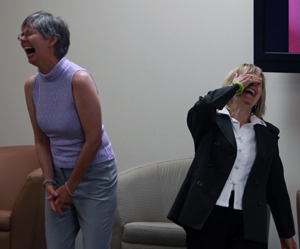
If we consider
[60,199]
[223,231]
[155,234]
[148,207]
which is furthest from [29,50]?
[148,207]

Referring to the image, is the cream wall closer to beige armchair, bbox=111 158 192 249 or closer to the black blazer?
beige armchair, bbox=111 158 192 249

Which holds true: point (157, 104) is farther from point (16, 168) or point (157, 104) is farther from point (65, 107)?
point (65, 107)

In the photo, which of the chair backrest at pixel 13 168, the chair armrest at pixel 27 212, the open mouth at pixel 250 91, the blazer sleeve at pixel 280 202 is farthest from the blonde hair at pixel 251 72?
the chair backrest at pixel 13 168

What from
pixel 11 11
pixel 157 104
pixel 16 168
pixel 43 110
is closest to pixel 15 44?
pixel 11 11

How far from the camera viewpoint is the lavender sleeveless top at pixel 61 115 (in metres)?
1.38

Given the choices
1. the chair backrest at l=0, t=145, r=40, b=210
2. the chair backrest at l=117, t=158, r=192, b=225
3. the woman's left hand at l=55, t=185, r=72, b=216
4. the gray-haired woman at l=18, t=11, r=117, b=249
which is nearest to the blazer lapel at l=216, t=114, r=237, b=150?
the gray-haired woman at l=18, t=11, r=117, b=249

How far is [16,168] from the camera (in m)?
2.95

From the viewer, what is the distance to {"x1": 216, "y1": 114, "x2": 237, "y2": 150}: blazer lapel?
1.57 m

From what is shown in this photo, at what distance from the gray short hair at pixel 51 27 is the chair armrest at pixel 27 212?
126 centimetres

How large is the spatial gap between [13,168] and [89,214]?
1748 mm

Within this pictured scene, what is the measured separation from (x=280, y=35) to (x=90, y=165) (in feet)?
5.64

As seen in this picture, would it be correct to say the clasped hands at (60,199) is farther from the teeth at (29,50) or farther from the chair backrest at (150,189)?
the chair backrest at (150,189)

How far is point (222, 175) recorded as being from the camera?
5.06ft

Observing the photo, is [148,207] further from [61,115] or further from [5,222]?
[61,115]
